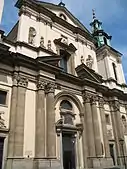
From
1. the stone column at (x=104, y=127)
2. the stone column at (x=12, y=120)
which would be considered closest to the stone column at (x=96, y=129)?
the stone column at (x=104, y=127)

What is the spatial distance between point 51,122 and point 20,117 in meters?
2.41

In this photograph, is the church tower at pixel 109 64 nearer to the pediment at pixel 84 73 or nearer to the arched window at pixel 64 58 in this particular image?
the pediment at pixel 84 73

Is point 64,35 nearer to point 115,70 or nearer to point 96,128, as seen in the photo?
point 115,70

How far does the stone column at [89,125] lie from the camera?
15395 mm

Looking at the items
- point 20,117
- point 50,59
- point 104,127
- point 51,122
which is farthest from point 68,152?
point 50,59

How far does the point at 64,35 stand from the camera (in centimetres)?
1977

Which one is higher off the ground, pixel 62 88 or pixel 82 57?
pixel 82 57

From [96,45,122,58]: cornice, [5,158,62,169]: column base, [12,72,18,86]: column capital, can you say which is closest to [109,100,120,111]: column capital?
[96,45,122,58]: cornice

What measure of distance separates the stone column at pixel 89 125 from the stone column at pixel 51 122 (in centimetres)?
382

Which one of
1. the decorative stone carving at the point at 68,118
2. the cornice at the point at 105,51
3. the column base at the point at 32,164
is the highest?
the cornice at the point at 105,51

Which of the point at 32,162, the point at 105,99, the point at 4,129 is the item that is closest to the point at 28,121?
the point at 4,129

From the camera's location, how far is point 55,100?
1518cm

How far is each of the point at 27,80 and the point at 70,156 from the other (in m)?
7.00

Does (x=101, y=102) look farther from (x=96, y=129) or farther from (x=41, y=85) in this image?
(x=41, y=85)
